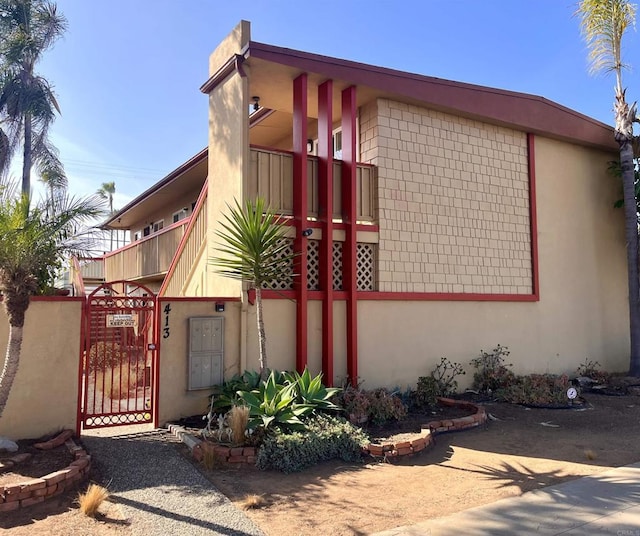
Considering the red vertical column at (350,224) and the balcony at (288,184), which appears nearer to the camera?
the balcony at (288,184)

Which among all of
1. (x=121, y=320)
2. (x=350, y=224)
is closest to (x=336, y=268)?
(x=350, y=224)

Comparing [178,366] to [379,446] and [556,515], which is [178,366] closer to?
[379,446]

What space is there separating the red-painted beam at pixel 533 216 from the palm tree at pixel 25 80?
52.4ft

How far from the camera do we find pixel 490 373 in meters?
10.5

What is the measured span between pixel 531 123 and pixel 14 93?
16733 millimetres

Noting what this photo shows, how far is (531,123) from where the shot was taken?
38.3 feet

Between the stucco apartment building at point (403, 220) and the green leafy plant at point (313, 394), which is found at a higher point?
the stucco apartment building at point (403, 220)

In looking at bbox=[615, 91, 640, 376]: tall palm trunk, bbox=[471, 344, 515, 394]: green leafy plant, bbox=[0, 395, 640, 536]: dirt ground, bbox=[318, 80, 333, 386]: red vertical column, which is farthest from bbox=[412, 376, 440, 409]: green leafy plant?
bbox=[615, 91, 640, 376]: tall palm trunk

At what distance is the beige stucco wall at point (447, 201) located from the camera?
9781 millimetres

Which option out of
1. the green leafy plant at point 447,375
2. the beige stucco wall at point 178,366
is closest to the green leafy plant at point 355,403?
the beige stucco wall at point 178,366

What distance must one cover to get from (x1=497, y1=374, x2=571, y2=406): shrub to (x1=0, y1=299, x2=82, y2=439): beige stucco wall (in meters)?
7.44

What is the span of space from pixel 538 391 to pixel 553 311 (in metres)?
2.92

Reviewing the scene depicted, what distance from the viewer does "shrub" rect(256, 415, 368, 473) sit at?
595 cm

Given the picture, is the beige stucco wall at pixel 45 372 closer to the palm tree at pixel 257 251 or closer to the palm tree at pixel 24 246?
the palm tree at pixel 24 246
